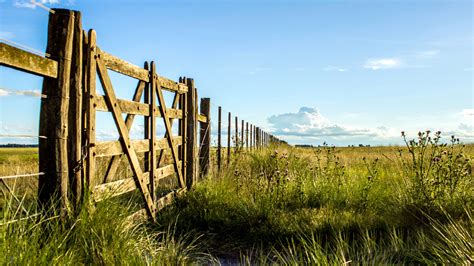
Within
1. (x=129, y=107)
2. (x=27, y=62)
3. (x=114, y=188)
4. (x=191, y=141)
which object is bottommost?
(x=114, y=188)

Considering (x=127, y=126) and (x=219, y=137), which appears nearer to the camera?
(x=127, y=126)

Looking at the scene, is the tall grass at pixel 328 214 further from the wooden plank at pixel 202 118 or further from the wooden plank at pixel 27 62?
the wooden plank at pixel 27 62

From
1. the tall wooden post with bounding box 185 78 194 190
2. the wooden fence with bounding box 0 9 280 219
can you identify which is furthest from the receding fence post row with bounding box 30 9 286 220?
the tall wooden post with bounding box 185 78 194 190

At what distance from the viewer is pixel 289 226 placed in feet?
22.2

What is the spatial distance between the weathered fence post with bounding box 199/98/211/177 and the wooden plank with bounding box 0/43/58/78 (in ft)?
20.5

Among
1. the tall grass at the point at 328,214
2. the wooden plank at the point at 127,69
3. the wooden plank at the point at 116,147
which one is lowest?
the tall grass at the point at 328,214

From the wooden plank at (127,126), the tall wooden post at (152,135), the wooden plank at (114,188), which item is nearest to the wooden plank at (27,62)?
the wooden plank at (114,188)

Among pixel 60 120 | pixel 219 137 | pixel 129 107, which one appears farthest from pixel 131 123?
pixel 219 137

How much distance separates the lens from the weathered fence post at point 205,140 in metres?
10.5

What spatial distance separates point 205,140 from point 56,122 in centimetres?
634

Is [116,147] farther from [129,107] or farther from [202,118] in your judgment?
[202,118]

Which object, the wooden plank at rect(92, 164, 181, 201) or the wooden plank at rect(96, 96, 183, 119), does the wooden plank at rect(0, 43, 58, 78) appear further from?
the wooden plank at rect(92, 164, 181, 201)

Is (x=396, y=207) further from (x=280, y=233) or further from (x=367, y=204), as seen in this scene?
(x=280, y=233)

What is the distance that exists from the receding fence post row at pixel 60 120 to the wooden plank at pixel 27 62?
0.43 ft
